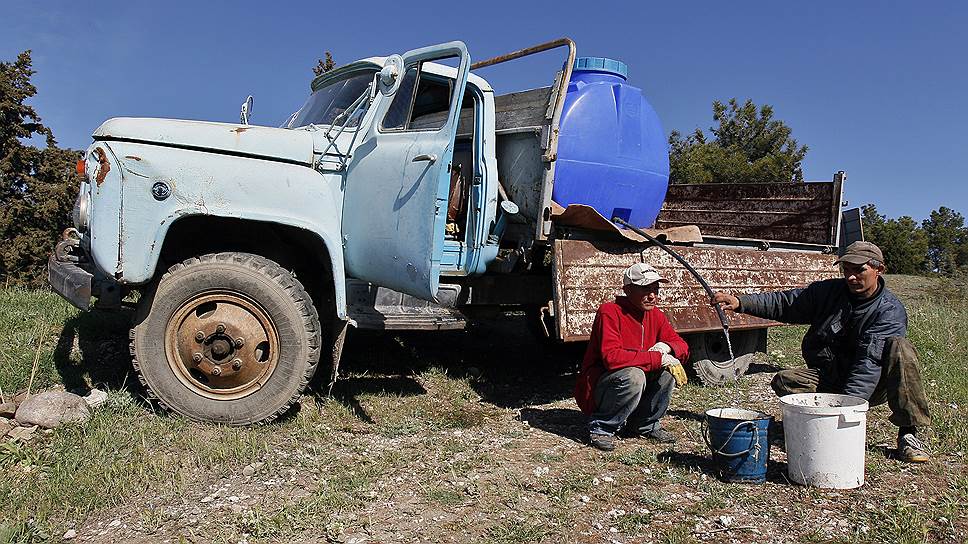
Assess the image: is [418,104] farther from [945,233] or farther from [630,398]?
[945,233]

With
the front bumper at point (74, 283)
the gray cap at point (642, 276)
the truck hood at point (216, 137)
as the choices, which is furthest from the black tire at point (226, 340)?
the gray cap at point (642, 276)

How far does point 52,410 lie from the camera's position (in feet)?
13.6

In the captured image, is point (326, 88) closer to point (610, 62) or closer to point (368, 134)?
point (368, 134)

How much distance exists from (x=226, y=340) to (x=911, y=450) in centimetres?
403

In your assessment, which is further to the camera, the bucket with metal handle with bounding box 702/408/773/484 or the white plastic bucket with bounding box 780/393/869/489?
the bucket with metal handle with bounding box 702/408/773/484

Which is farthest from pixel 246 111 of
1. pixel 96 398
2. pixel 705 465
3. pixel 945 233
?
pixel 945 233

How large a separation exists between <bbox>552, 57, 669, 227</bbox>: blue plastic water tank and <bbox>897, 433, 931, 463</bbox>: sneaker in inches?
101

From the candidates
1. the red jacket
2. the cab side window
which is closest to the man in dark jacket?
the red jacket

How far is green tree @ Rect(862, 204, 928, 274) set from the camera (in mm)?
25750

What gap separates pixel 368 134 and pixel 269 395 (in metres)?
1.85

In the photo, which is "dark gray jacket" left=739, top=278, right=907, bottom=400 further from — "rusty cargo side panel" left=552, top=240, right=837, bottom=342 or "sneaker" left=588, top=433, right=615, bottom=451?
"sneaker" left=588, top=433, right=615, bottom=451

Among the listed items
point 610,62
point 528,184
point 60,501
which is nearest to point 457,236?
point 528,184

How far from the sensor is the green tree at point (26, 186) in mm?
17500

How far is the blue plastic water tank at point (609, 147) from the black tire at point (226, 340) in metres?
2.22
